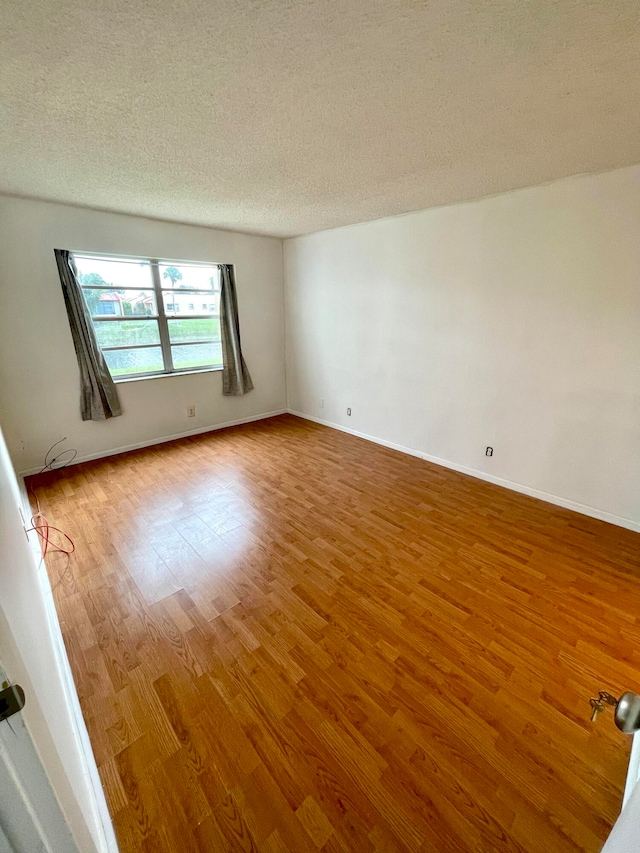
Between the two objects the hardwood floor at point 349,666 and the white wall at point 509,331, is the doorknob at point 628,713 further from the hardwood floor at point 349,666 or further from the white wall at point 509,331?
the white wall at point 509,331

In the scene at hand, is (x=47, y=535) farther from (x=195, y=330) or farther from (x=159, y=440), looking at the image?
(x=195, y=330)

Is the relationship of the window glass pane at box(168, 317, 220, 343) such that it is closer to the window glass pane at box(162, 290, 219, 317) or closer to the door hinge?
the window glass pane at box(162, 290, 219, 317)

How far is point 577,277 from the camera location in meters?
2.37

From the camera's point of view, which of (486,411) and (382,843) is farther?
(486,411)

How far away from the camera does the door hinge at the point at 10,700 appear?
44 cm

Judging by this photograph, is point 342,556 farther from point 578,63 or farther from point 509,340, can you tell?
point 578,63

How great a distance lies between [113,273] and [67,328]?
2.46 ft

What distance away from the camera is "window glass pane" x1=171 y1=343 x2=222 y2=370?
402 centimetres

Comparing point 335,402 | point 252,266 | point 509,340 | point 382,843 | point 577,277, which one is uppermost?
point 252,266

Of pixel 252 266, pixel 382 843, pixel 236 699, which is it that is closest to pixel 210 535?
pixel 236 699

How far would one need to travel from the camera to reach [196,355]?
418 cm

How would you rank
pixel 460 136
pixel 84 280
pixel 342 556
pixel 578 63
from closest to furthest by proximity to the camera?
pixel 578 63 < pixel 460 136 < pixel 342 556 < pixel 84 280

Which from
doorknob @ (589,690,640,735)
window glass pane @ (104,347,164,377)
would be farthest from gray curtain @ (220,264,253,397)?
doorknob @ (589,690,640,735)

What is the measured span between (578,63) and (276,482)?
2.96 metres
